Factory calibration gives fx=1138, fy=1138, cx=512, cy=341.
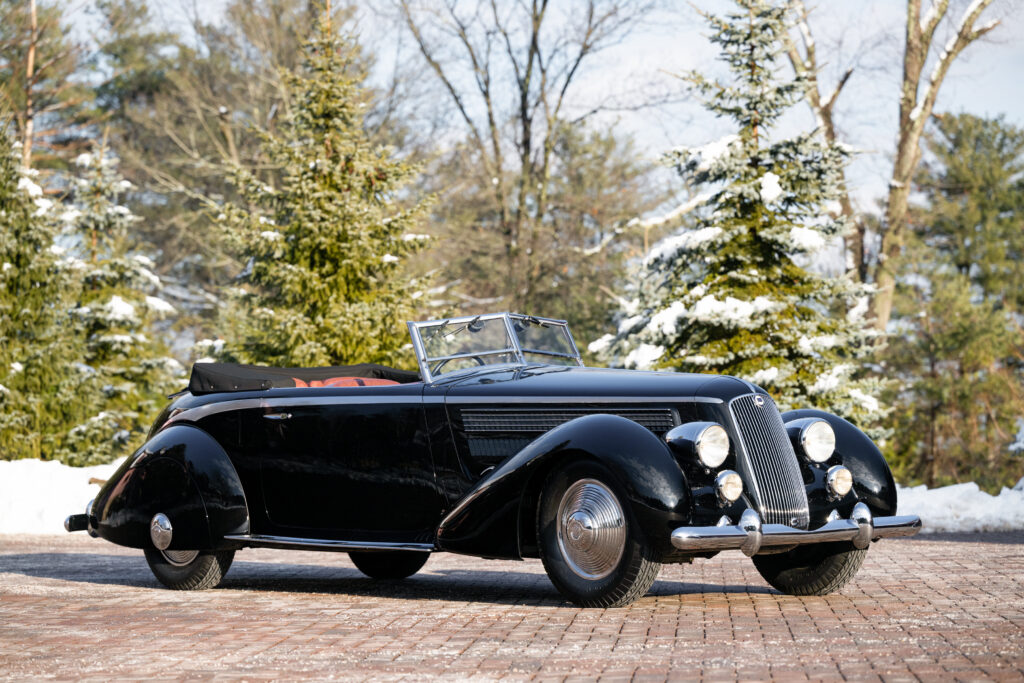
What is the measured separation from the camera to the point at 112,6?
3816cm

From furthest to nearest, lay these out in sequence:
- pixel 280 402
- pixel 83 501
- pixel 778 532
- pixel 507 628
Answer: pixel 83 501 → pixel 280 402 → pixel 778 532 → pixel 507 628

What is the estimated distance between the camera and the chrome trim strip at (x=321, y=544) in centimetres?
662

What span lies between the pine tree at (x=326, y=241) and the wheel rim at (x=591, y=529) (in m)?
12.8

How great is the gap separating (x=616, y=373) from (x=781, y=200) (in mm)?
10764

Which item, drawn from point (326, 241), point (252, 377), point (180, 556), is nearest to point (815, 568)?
point (252, 377)

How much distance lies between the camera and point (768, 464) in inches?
236

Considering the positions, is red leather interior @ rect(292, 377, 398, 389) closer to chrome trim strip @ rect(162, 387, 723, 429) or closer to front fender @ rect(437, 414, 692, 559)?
chrome trim strip @ rect(162, 387, 723, 429)

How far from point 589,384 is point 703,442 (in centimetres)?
93

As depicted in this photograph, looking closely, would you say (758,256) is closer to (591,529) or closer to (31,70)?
(591,529)

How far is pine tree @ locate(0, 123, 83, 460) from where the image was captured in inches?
782

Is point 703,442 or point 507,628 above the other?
point 703,442

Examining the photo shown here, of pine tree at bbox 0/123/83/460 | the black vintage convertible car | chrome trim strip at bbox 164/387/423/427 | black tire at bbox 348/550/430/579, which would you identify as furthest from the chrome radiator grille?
pine tree at bbox 0/123/83/460

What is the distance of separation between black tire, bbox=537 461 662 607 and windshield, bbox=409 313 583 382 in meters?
1.50

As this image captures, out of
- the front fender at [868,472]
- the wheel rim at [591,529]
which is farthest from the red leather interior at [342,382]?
the front fender at [868,472]
